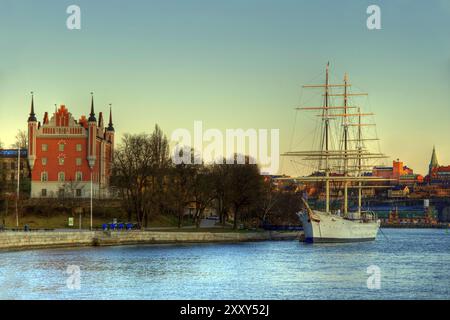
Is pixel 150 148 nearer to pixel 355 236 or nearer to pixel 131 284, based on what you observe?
pixel 355 236

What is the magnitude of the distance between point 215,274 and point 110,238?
3188 cm

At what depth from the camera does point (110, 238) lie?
94.1 meters

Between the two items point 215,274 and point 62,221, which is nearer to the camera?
point 215,274

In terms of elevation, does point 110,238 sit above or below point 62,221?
below

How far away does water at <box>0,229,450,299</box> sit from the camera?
51.8 metres

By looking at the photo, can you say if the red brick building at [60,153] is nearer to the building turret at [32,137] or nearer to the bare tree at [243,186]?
the building turret at [32,137]

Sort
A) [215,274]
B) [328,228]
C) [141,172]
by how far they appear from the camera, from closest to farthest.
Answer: [215,274], [141,172], [328,228]

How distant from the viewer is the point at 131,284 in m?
56.0

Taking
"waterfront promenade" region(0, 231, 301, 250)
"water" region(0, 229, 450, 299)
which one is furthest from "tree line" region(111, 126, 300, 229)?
"water" region(0, 229, 450, 299)

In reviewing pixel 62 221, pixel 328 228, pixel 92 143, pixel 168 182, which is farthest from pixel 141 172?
pixel 328 228

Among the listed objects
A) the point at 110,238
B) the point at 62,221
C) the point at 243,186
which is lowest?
the point at 110,238

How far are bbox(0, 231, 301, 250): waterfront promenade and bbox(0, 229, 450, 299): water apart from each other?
2.11m

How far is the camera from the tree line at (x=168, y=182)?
107438mm

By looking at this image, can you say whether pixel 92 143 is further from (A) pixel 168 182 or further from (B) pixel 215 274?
(B) pixel 215 274
